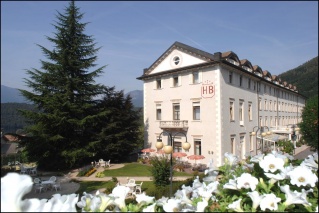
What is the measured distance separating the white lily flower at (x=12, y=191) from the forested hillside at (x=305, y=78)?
105 meters

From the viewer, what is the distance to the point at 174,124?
2480 centimetres

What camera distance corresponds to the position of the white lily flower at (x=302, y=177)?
2.45 meters

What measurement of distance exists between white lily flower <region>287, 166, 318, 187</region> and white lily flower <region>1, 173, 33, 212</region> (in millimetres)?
2503

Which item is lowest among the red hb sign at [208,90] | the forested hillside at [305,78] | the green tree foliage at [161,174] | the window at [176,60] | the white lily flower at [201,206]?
the green tree foliage at [161,174]

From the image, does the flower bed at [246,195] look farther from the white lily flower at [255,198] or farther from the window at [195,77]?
the window at [195,77]

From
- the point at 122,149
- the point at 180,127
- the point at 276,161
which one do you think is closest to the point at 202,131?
the point at 180,127

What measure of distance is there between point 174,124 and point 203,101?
398 centimetres

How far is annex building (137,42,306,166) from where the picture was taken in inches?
876

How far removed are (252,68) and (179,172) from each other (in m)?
16.4

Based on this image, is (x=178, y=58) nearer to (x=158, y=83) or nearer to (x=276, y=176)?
(x=158, y=83)

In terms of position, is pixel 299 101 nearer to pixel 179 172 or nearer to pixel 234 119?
pixel 234 119

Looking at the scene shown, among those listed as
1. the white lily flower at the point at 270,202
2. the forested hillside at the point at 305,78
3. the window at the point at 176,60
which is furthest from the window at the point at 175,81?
the forested hillside at the point at 305,78

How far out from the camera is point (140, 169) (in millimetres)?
22891

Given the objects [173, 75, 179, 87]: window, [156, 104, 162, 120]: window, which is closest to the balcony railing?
[156, 104, 162, 120]: window
